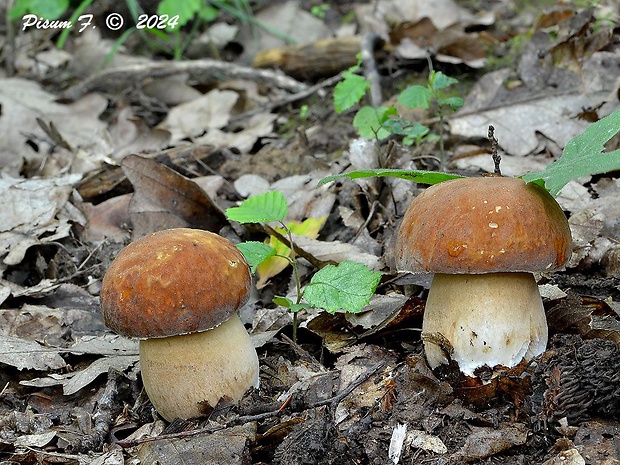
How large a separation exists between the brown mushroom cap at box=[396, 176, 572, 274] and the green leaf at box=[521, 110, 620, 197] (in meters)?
0.10

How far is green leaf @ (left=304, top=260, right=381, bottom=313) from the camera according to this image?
294cm

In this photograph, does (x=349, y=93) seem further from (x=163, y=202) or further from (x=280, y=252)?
(x=163, y=202)

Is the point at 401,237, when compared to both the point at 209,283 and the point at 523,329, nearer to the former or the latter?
the point at 523,329

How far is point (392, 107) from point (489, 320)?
229 cm

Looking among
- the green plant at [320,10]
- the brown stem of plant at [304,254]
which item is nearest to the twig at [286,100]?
the green plant at [320,10]

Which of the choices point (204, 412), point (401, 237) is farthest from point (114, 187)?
point (401, 237)

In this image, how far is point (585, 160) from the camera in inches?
96.3

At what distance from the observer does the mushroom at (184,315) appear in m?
2.66

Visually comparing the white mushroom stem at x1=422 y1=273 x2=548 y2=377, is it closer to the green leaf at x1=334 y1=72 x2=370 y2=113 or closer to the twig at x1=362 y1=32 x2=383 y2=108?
the green leaf at x1=334 y1=72 x2=370 y2=113

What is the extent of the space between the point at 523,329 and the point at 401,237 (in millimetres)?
615

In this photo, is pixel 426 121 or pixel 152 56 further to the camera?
pixel 152 56

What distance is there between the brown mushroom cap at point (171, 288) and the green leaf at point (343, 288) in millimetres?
364

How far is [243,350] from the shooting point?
2996 millimetres
